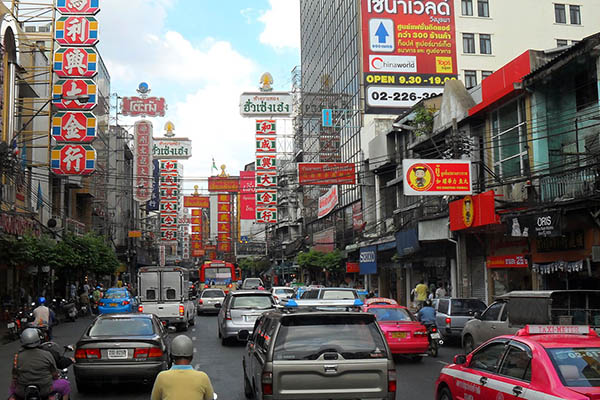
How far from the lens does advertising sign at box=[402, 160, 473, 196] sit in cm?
2420

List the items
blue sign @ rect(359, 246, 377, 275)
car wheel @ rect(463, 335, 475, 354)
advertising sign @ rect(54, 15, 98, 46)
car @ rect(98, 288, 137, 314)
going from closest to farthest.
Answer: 1. car wheel @ rect(463, 335, 475, 354)
2. advertising sign @ rect(54, 15, 98, 46)
3. car @ rect(98, 288, 137, 314)
4. blue sign @ rect(359, 246, 377, 275)

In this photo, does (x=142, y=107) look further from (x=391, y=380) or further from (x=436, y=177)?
(x=391, y=380)

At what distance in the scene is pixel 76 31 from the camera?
101 ft

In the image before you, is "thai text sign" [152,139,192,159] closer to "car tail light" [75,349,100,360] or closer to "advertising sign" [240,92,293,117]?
"advertising sign" [240,92,293,117]

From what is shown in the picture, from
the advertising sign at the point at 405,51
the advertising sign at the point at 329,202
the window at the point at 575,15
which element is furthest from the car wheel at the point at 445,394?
the window at the point at 575,15

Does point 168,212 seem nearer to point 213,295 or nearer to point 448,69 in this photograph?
Answer: point 213,295

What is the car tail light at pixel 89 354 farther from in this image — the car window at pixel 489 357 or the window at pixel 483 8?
the window at pixel 483 8

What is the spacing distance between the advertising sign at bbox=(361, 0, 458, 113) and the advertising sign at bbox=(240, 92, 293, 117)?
1640 centimetres

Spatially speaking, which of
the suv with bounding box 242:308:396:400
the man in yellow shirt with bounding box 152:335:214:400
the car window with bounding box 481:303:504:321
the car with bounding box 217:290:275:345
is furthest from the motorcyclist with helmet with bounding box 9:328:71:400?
the car with bounding box 217:290:275:345

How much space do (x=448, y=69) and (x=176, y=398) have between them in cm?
3497

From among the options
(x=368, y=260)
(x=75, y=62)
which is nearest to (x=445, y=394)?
(x=75, y=62)

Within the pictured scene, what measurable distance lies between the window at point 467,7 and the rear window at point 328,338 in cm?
4756

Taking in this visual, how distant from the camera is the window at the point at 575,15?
51.2 m

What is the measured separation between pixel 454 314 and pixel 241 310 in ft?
22.4
